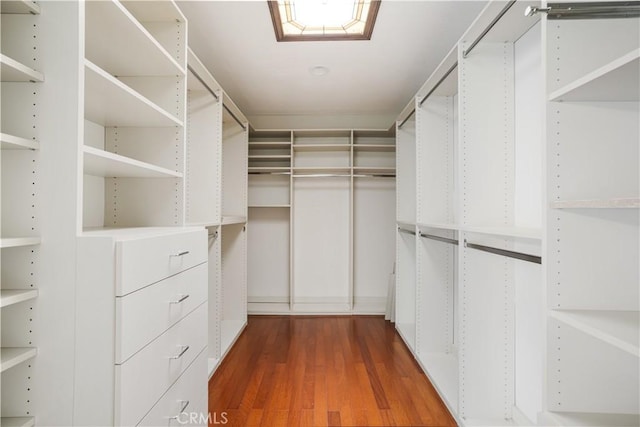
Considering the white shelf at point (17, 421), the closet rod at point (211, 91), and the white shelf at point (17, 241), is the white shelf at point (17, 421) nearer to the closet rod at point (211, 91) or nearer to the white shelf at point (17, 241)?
the white shelf at point (17, 241)

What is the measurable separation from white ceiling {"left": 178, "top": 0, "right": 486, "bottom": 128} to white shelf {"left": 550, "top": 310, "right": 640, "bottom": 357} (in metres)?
1.76

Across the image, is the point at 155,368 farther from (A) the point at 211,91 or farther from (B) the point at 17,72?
(A) the point at 211,91

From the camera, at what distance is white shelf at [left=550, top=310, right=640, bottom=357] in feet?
2.88

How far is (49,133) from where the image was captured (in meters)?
1.02

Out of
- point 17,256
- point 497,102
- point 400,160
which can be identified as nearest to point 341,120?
point 400,160

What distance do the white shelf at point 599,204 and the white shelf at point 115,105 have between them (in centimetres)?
152

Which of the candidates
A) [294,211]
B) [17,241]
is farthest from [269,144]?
[17,241]

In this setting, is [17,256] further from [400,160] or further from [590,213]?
[400,160]

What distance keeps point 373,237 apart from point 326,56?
2.19 metres

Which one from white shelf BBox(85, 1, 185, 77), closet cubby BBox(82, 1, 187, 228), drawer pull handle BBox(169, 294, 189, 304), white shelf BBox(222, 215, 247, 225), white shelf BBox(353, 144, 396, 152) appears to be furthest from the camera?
white shelf BBox(353, 144, 396, 152)

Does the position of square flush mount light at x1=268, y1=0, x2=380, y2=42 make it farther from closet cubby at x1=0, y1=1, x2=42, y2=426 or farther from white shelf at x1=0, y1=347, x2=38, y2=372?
white shelf at x1=0, y1=347, x2=38, y2=372

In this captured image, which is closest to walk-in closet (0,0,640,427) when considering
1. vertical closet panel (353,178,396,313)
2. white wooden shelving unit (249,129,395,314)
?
white wooden shelving unit (249,129,395,314)

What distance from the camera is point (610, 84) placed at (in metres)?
0.99

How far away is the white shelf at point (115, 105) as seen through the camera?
1.18m
